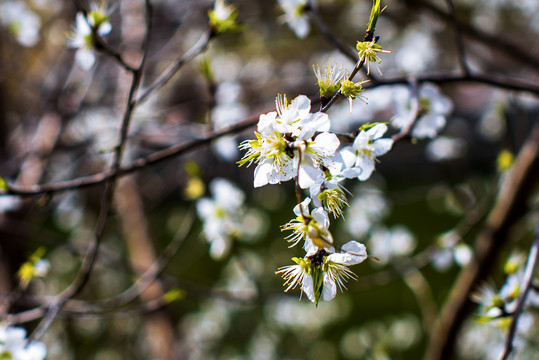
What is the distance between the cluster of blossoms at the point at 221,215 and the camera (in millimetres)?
1687

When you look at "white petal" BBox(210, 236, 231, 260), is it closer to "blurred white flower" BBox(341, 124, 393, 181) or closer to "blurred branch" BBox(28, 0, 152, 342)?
"blurred branch" BBox(28, 0, 152, 342)

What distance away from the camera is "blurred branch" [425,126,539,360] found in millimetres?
1513

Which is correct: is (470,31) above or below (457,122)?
below

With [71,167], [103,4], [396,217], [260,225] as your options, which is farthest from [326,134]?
[396,217]

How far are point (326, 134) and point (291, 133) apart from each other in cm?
7

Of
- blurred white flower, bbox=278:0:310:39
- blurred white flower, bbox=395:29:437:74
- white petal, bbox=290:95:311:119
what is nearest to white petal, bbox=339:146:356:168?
white petal, bbox=290:95:311:119

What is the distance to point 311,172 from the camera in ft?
2.26

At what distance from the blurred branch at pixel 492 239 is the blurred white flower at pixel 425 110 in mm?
424

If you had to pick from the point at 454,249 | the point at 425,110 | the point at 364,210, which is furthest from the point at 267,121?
the point at 364,210

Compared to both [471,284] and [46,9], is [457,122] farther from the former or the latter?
[46,9]

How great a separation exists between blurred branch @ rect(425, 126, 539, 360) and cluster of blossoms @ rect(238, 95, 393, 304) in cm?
99

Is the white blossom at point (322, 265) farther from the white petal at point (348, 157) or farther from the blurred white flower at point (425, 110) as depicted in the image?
the blurred white flower at point (425, 110)

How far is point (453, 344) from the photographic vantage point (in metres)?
1.62

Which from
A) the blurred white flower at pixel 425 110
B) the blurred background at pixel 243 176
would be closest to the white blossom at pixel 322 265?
the blurred background at pixel 243 176
